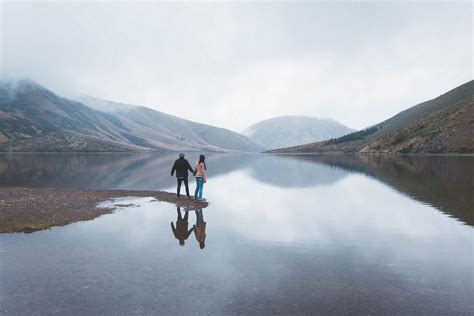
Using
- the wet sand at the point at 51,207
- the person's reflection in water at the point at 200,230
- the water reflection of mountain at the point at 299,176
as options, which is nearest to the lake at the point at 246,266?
the person's reflection in water at the point at 200,230

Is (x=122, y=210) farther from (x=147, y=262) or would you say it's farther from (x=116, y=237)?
(x=147, y=262)

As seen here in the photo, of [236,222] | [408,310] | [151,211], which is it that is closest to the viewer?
[408,310]

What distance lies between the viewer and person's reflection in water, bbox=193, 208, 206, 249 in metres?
17.6

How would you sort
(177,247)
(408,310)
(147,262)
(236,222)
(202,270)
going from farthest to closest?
(236,222), (177,247), (147,262), (202,270), (408,310)

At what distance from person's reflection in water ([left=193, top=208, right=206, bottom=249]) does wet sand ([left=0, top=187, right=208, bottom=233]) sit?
4597 mm

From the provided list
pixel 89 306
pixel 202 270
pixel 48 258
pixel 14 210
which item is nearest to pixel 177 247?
pixel 202 270

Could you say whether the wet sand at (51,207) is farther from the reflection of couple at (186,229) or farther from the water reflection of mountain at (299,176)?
the water reflection of mountain at (299,176)

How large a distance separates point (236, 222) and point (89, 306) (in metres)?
13.7

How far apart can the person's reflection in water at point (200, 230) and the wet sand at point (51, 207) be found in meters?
4.60

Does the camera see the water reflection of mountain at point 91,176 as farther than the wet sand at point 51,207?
Yes

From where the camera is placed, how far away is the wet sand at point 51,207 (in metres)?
20.8

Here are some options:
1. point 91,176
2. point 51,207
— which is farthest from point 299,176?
point 51,207

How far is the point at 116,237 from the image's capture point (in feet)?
59.6

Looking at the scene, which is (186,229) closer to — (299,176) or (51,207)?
(51,207)
